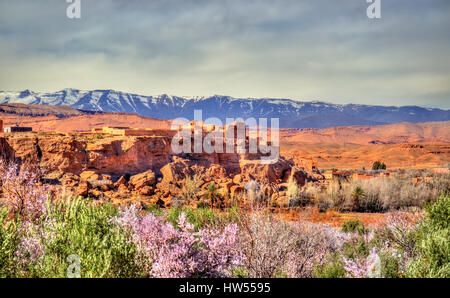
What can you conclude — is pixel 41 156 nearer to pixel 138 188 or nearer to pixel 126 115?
pixel 138 188

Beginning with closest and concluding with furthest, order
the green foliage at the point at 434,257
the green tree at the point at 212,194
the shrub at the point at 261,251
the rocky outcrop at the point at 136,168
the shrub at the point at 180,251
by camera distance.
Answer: the green foliage at the point at 434,257
the shrub at the point at 180,251
the shrub at the point at 261,251
the rocky outcrop at the point at 136,168
the green tree at the point at 212,194

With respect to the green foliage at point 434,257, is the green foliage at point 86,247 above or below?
above

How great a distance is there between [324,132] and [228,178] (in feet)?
326

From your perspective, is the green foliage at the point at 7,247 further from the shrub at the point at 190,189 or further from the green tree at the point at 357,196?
the green tree at the point at 357,196

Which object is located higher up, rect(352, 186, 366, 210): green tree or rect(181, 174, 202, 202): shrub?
rect(181, 174, 202, 202): shrub

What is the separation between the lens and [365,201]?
2716 cm

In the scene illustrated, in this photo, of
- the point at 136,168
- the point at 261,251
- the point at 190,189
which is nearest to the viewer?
the point at 261,251

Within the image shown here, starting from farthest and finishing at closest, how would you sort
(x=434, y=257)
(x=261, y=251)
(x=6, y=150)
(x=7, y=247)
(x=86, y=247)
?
(x=6, y=150) < (x=261, y=251) < (x=434, y=257) < (x=7, y=247) < (x=86, y=247)

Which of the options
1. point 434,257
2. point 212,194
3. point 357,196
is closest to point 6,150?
point 212,194

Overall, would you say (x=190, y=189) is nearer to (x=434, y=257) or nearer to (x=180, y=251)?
(x=180, y=251)

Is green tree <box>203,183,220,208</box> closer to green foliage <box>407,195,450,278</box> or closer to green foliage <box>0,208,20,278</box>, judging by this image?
green foliage <box>407,195,450,278</box>

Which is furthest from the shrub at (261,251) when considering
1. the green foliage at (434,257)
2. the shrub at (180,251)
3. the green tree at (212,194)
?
the green tree at (212,194)

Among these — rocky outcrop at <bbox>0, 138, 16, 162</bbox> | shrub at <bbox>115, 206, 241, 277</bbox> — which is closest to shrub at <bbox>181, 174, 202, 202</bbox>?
rocky outcrop at <bbox>0, 138, 16, 162</bbox>

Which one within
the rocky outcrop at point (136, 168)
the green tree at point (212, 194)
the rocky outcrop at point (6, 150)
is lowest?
the green tree at point (212, 194)
